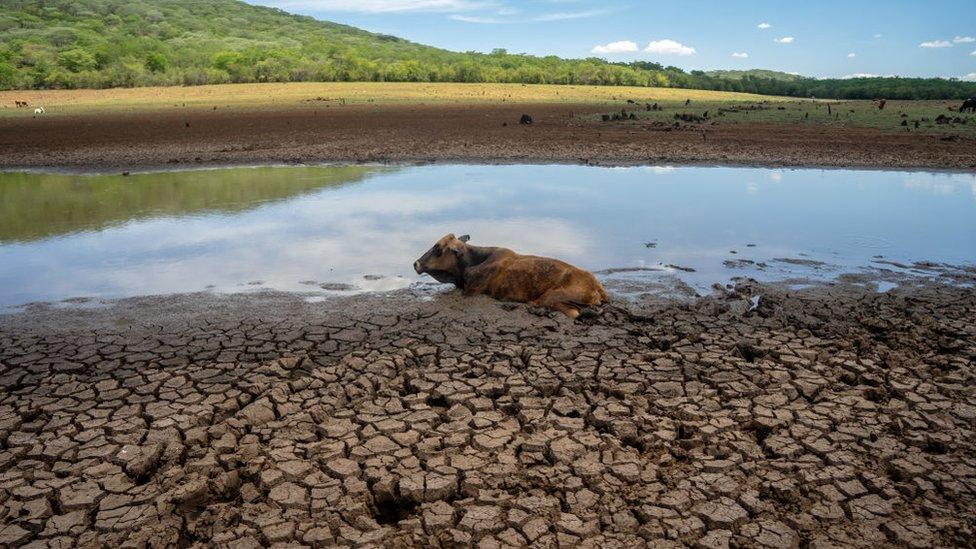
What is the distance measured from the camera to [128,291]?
26.6ft

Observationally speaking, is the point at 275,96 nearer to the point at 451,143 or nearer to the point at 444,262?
the point at 451,143

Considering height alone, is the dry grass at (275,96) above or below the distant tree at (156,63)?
below

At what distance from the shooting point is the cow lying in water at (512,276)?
7.30 metres

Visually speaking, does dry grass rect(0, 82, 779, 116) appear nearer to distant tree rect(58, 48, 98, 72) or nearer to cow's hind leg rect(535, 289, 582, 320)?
distant tree rect(58, 48, 98, 72)

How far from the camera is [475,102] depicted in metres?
48.7

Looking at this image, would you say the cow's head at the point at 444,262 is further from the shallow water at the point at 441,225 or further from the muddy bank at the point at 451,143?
the muddy bank at the point at 451,143

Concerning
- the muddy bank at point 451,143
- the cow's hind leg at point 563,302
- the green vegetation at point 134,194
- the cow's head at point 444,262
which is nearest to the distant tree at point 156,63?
the muddy bank at point 451,143

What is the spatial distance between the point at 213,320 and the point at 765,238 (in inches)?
316

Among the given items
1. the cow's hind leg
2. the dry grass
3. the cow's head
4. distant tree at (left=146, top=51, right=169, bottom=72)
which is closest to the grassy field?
the dry grass

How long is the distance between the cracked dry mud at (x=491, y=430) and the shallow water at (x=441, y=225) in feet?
5.57

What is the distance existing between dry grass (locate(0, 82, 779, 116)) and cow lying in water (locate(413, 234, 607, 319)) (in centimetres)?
3934

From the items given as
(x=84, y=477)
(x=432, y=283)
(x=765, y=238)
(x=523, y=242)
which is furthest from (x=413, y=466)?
(x=765, y=238)

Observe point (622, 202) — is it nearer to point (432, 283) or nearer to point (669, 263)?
point (669, 263)

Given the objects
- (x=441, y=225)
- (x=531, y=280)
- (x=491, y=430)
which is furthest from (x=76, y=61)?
(x=491, y=430)
